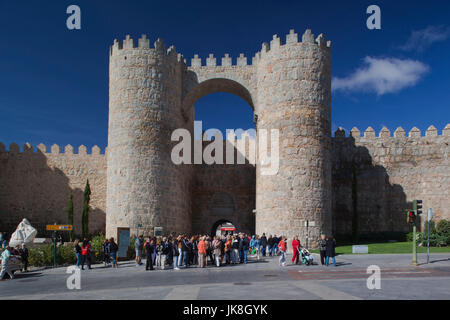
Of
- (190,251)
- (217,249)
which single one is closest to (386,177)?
(217,249)

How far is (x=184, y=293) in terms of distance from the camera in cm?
1075

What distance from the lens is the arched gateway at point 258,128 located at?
25.5 m

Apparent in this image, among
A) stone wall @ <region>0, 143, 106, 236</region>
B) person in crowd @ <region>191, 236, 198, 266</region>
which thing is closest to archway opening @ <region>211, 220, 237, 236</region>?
person in crowd @ <region>191, 236, 198, 266</region>

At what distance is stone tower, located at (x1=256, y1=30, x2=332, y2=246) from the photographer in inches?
994

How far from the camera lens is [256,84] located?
1144 inches

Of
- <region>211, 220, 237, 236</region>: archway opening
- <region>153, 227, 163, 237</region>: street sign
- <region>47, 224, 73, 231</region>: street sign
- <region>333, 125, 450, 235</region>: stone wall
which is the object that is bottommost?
<region>211, 220, 237, 236</region>: archway opening

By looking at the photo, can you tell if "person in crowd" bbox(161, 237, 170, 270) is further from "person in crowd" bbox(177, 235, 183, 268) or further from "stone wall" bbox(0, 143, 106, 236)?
"stone wall" bbox(0, 143, 106, 236)

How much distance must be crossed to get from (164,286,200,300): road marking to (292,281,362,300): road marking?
2.98 metres

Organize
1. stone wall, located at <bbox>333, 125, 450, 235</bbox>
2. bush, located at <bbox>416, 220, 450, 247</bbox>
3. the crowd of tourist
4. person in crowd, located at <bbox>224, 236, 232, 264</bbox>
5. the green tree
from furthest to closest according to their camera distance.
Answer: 1. the green tree
2. stone wall, located at <bbox>333, 125, 450, 235</bbox>
3. bush, located at <bbox>416, 220, 450, 247</bbox>
4. person in crowd, located at <bbox>224, 236, 232, 264</bbox>
5. the crowd of tourist

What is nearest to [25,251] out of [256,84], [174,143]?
[174,143]

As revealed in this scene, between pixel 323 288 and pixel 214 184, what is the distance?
932 inches

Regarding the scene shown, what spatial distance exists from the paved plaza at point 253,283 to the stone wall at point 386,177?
1223cm

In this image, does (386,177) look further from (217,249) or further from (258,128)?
(217,249)

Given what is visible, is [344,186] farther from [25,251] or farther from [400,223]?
[25,251]
